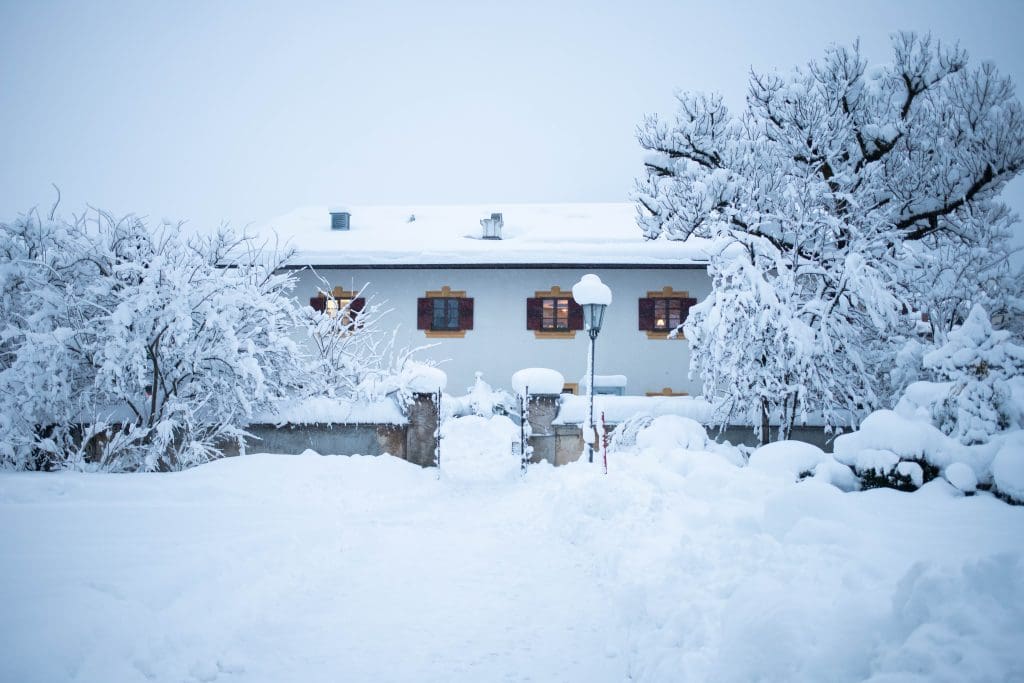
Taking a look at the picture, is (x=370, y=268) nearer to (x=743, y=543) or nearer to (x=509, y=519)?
(x=509, y=519)

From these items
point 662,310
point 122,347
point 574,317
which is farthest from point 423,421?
point 662,310

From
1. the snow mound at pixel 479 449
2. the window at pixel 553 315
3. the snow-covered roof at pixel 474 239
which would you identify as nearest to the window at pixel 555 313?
the window at pixel 553 315

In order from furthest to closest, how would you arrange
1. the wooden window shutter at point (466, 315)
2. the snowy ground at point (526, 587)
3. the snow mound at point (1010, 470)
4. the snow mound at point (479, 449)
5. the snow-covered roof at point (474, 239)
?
the wooden window shutter at point (466, 315)
the snow-covered roof at point (474, 239)
the snow mound at point (479, 449)
the snow mound at point (1010, 470)
the snowy ground at point (526, 587)

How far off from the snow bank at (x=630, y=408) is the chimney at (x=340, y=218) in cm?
1244

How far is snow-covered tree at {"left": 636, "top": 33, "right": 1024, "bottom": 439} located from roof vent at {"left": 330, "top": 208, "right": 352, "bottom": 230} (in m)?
12.0

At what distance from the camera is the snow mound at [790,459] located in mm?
6598

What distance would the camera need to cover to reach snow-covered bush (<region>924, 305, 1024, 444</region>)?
6207mm

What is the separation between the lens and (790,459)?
6.67 metres

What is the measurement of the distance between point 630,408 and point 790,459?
501 centimetres

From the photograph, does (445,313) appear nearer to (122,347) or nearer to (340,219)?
(340,219)

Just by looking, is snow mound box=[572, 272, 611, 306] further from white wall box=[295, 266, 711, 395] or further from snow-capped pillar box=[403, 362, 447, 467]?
white wall box=[295, 266, 711, 395]

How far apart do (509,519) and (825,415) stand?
618 cm

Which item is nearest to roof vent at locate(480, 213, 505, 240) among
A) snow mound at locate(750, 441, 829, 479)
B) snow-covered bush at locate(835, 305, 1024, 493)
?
snow mound at locate(750, 441, 829, 479)

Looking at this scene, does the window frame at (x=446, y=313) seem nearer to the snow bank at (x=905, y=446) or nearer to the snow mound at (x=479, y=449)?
the snow mound at (x=479, y=449)
